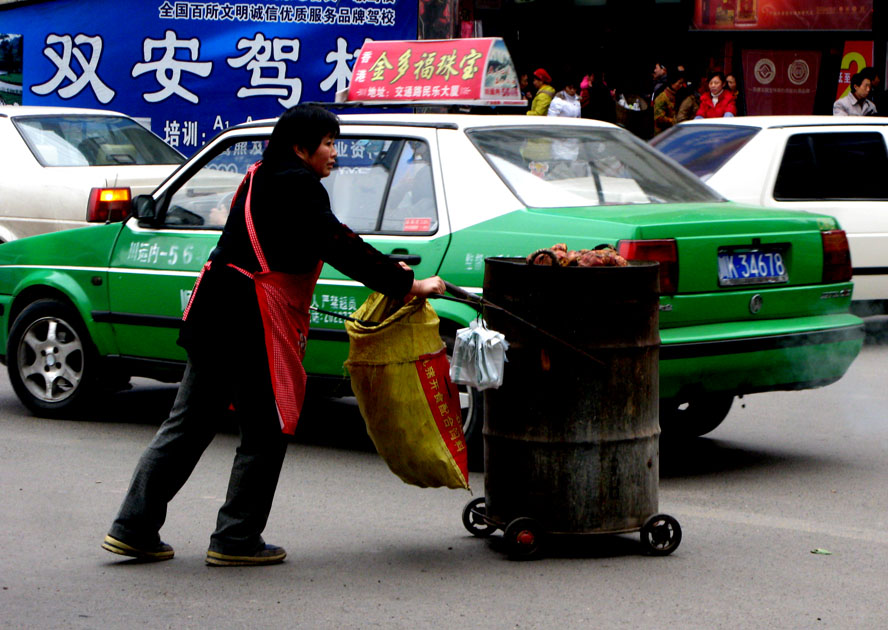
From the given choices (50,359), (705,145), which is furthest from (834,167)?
(50,359)

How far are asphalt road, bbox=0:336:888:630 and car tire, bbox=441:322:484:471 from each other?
6.3 inches

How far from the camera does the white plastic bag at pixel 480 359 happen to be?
464cm

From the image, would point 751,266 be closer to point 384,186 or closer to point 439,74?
point 384,186

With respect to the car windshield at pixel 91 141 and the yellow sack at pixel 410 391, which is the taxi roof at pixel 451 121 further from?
the car windshield at pixel 91 141

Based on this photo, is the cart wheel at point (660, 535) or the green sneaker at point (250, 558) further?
the cart wheel at point (660, 535)

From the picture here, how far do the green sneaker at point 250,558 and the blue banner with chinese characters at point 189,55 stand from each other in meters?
10.5

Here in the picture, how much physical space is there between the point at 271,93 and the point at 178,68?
1.01 metres

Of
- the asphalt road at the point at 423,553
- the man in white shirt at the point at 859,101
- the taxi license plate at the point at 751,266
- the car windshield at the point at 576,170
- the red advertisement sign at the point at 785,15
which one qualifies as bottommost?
the asphalt road at the point at 423,553

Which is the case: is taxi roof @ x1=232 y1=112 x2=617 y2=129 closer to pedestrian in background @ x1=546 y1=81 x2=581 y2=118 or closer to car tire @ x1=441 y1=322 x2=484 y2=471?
car tire @ x1=441 y1=322 x2=484 y2=471

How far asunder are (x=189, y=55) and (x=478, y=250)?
9516mm

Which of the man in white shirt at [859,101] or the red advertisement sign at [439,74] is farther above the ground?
the man in white shirt at [859,101]

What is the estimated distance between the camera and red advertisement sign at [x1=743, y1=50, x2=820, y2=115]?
64.8 feet

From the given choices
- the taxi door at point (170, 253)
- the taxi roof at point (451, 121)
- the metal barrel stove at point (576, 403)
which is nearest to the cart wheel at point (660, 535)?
the metal barrel stove at point (576, 403)

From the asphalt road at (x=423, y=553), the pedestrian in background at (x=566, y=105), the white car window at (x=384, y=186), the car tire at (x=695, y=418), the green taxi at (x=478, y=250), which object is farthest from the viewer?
the pedestrian in background at (x=566, y=105)
